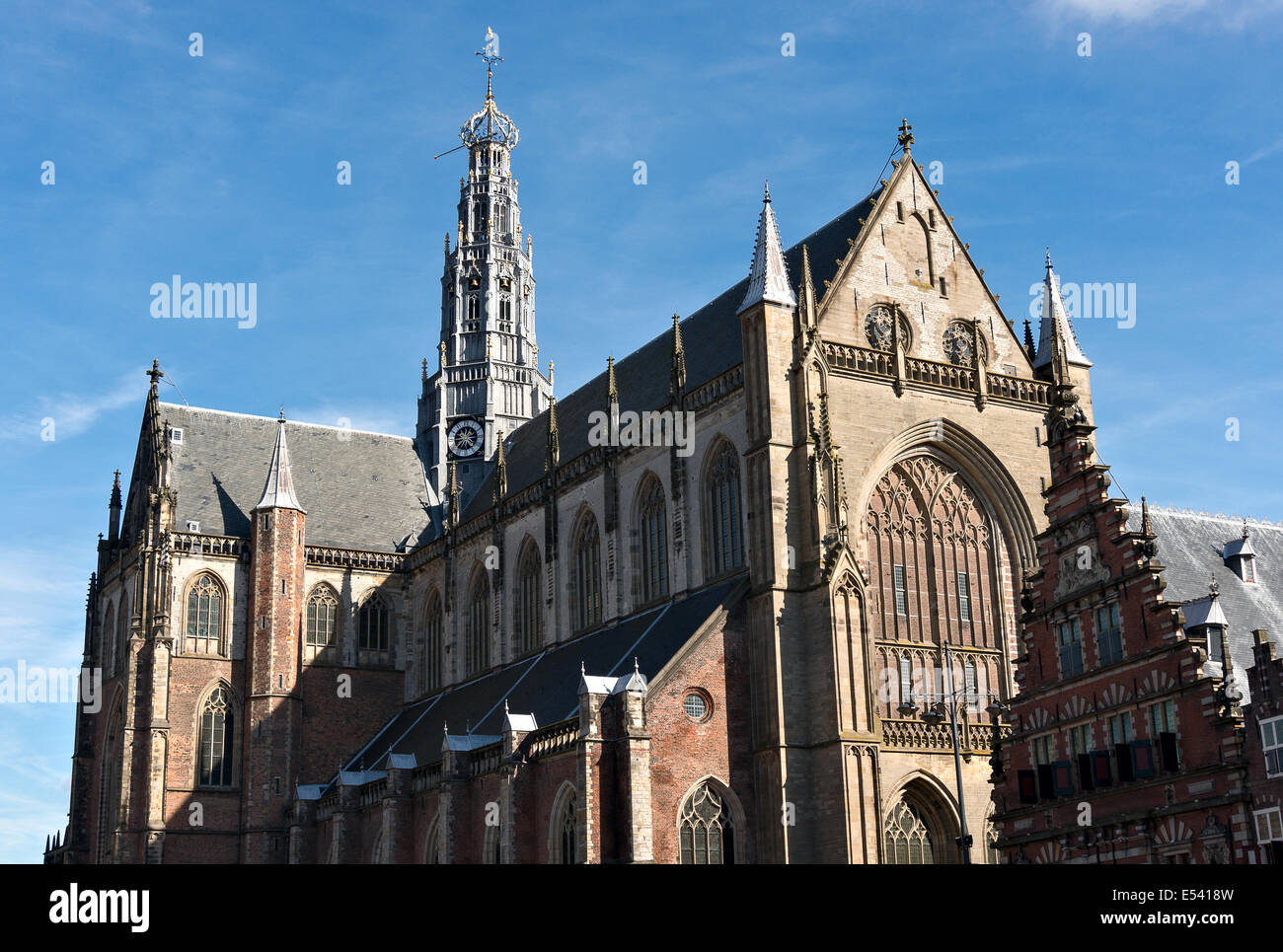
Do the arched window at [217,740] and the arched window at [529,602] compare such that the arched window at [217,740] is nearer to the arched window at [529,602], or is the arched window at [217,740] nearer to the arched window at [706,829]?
the arched window at [529,602]

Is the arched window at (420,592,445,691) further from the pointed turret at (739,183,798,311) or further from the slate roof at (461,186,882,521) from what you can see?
the pointed turret at (739,183,798,311)

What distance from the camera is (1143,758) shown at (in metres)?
30.1

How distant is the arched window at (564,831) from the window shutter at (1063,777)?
13196 mm

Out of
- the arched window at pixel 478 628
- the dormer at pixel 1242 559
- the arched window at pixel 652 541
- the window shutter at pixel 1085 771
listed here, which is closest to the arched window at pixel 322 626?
the arched window at pixel 478 628

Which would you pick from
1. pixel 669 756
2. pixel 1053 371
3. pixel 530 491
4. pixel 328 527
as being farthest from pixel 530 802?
pixel 328 527

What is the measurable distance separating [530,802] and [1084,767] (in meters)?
16.2

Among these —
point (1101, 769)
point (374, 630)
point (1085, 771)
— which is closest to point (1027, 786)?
point (1085, 771)

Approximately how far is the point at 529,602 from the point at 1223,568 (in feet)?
78.9

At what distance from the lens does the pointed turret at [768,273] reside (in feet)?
137

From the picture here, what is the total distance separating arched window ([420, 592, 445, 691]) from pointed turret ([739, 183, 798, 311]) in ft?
79.5

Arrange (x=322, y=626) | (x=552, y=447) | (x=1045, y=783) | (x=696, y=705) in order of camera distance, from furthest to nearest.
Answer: (x=322, y=626), (x=552, y=447), (x=696, y=705), (x=1045, y=783)

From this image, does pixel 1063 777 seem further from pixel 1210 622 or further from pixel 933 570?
pixel 933 570

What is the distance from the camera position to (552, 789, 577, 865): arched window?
3981 cm
